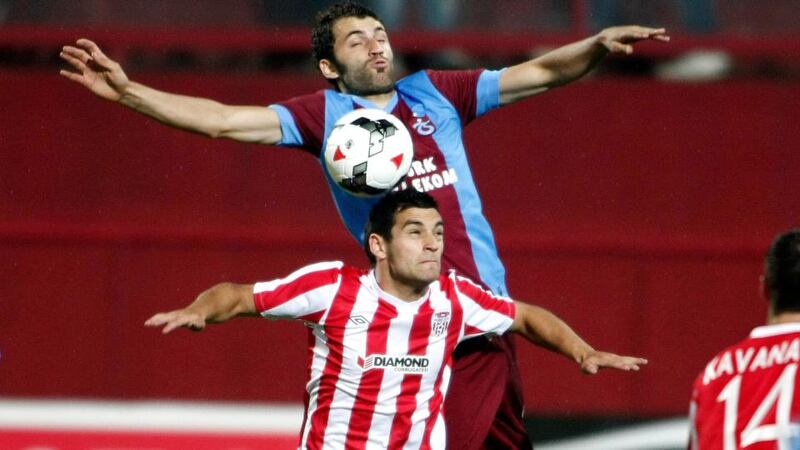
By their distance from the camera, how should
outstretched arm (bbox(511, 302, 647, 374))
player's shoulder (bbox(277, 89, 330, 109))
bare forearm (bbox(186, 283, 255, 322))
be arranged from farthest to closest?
player's shoulder (bbox(277, 89, 330, 109)), outstretched arm (bbox(511, 302, 647, 374)), bare forearm (bbox(186, 283, 255, 322))

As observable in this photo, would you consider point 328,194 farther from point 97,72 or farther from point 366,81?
point 97,72

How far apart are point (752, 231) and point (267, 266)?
9.01ft

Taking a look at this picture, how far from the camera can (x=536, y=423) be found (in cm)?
781

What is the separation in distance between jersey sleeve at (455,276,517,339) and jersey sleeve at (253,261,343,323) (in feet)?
1.47

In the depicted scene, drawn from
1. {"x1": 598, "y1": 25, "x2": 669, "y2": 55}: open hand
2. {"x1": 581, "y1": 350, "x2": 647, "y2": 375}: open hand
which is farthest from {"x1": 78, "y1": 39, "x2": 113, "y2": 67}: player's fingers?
{"x1": 581, "y1": 350, "x2": 647, "y2": 375}: open hand

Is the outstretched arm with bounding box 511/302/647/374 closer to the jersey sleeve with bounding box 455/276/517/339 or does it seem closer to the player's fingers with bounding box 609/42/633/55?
the jersey sleeve with bounding box 455/276/517/339

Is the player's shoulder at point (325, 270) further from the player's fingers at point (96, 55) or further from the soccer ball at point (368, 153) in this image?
the player's fingers at point (96, 55)

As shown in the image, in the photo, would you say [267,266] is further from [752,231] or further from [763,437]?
[763,437]

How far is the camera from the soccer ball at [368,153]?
16.8 ft

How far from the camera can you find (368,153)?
16.8 ft

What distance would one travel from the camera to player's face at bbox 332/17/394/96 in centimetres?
538

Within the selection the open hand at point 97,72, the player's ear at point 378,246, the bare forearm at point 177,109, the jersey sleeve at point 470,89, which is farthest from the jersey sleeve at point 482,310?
the open hand at point 97,72

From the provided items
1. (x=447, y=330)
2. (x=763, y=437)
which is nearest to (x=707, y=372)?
(x=763, y=437)

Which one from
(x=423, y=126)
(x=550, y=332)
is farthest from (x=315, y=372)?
(x=423, y=126)
